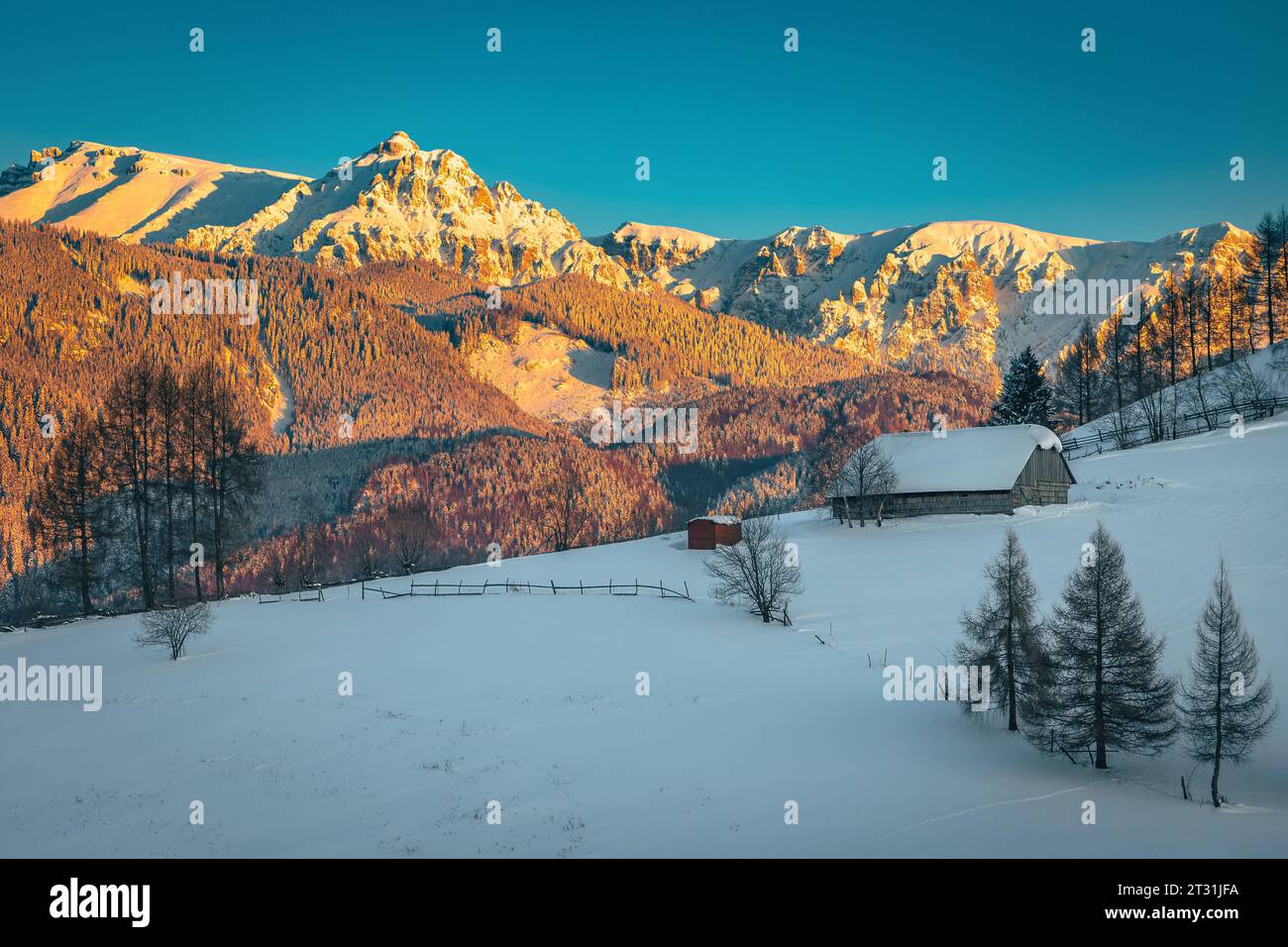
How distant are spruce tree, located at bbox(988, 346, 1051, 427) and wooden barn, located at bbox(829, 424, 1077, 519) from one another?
20515mm

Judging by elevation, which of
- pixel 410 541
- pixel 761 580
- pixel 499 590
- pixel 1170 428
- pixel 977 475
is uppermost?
pixel 1170 428

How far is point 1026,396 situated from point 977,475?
89.2ft

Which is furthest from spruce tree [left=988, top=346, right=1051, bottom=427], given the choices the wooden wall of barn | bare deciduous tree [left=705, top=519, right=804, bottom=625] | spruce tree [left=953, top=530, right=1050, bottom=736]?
spruce tree [left=953, top=530, right=1050, bottom=736]

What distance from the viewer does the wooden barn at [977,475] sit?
56781 millimetres

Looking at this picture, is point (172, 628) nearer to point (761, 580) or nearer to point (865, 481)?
point (761, 580)

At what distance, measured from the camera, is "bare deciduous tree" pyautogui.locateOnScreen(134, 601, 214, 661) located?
37156 mm

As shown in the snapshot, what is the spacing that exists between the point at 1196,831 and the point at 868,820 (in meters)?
6.95

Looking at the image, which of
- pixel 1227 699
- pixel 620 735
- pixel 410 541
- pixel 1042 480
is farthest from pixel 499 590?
pixel 1227 699

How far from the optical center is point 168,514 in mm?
48094

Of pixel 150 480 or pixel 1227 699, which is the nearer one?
pixel 1227 699

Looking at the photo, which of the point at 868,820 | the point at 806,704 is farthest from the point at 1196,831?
the point at 806,704

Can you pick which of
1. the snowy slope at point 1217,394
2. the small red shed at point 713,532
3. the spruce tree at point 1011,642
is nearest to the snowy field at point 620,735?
the spruce tree at point 1011,642

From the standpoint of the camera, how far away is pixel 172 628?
3716 centimetres
